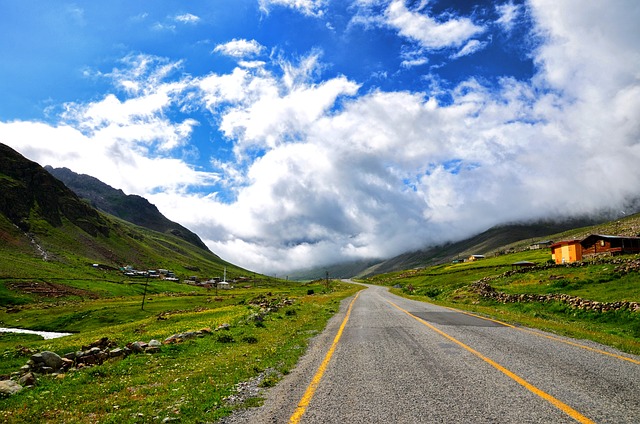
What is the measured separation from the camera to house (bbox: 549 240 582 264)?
86.4 meters

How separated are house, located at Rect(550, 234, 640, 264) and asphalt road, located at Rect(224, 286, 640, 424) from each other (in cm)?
8825

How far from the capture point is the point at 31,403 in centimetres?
Answer: 1060

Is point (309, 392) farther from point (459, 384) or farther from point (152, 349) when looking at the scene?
point (152, 349)

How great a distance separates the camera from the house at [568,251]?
283ft

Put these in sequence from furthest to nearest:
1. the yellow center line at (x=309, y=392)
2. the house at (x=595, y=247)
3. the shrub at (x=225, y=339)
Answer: the house at (x=595, y=247), the shrub at (x=225, y=339), the yellow center line at (x=309, y=392)

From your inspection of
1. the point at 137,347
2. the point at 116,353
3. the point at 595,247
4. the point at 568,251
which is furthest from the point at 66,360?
the point at 595,247

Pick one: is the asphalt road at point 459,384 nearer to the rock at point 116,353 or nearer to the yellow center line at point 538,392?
the yellow center line at point 538,392

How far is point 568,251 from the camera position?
90.1 metres

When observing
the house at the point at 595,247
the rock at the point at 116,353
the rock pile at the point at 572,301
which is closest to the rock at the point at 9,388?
the rock at the point at 116,353

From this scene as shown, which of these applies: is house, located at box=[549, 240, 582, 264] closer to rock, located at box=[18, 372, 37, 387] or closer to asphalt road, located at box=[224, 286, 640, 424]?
asphalt road, located at box=[224, 286, 640, 424]

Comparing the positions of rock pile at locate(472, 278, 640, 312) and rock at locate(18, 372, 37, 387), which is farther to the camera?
rock pile at locate(472, 278, 640, 312)

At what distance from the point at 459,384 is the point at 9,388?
14.3 meters

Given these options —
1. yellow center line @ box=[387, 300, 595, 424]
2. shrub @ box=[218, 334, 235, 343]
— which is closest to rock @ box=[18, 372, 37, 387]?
shrub @ box=[218, 334, 235, 343]

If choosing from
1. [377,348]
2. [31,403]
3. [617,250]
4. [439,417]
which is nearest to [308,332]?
[377,348]
